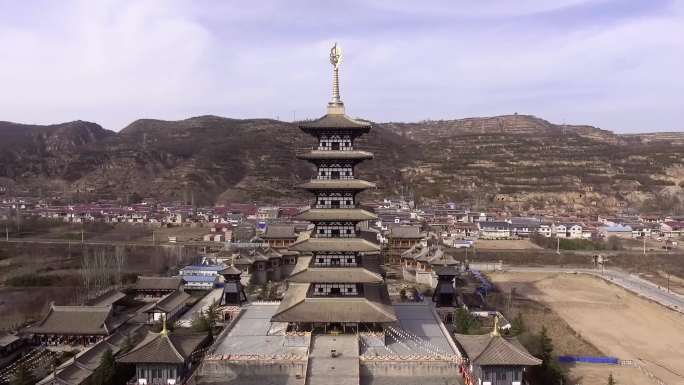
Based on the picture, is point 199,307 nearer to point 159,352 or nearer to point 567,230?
point 159,352

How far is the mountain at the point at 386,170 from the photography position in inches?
4916

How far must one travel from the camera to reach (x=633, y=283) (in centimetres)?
6144

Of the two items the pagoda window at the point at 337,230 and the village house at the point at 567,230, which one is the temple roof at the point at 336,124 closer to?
the pagoda window at the point at 337,230

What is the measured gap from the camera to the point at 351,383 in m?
24.3

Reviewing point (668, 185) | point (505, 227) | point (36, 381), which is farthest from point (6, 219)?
point (668, 185)

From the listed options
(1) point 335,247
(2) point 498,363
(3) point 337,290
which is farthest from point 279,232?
(2) point 498,363

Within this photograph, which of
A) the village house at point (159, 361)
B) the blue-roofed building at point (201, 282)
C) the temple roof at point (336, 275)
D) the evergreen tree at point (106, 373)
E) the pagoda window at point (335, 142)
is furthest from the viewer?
the blue-roofed building at point (201, 282)

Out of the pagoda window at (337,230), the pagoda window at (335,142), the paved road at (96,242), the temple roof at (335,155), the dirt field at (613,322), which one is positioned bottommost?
the dirt field at (613,322)

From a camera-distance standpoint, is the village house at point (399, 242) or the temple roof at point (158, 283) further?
the village house at point (399, 242)

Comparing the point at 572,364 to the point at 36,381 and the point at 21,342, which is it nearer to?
the point at 36,381

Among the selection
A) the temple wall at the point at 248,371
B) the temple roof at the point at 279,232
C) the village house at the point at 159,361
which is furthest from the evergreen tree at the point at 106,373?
the temple roof at the point at 279,232

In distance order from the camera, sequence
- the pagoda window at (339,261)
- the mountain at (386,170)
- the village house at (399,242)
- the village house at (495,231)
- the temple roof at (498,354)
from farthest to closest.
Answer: the mountain at (386,170)
the village house at (495,231)
the village house at (399,242)
the pagoda window at (339,261)
the temple roof at (498,354)

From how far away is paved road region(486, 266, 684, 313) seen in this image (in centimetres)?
5342

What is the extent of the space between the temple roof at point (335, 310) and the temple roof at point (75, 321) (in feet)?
44.9
